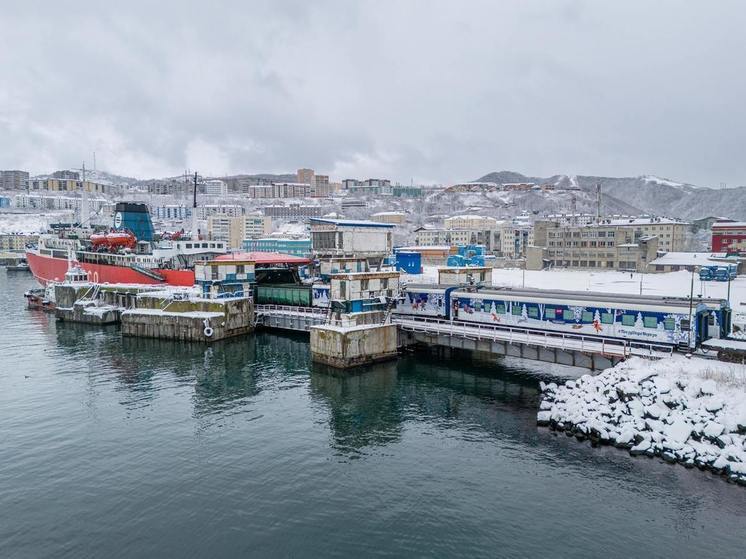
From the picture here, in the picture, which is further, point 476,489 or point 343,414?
point 343,414

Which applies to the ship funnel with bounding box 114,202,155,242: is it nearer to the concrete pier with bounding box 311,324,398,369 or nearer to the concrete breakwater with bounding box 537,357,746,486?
the concrete pier with bounding box 311,324,398,369

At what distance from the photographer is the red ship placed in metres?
88.9

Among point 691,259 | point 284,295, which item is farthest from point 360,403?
point 691,259

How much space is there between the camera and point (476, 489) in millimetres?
25969

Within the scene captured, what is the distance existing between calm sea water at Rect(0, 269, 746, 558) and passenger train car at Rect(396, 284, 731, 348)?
5907 millimetres

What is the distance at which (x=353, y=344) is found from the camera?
48094mm

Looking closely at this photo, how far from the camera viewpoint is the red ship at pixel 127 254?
88.9 m

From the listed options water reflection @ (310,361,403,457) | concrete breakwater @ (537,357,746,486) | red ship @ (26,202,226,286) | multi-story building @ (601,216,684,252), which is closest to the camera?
concrete breakwater @ (537,357,746,486)

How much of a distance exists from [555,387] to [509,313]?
12.0 m

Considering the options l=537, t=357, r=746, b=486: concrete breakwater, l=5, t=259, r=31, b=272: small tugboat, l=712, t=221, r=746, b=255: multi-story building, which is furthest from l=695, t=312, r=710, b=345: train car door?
l=5, t=259, r=31, b=272: small tugboat

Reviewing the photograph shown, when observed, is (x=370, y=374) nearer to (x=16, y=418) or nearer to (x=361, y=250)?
(x=16, y=418)

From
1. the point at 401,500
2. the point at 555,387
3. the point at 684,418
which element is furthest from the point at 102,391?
the point at 684,418

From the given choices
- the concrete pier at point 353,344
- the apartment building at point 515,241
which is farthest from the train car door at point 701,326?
the apartment building at point 515,241

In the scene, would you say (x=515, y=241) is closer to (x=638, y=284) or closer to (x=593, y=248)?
(x=593, y=248)
